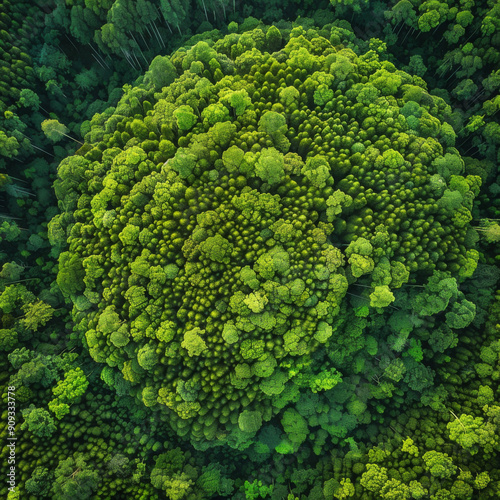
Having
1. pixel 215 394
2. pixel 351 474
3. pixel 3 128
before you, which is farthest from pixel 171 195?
pixel 351 474

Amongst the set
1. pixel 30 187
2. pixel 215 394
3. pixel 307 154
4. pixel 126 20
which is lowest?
pixel 215 394

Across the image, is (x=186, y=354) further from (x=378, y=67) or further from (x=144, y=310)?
(x=378, y=67)

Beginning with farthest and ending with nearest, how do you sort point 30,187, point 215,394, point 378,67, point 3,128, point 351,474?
point 30,187 → point 3,128 → point 378,67 → point 351,474 → point 215,394

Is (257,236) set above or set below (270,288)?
above
